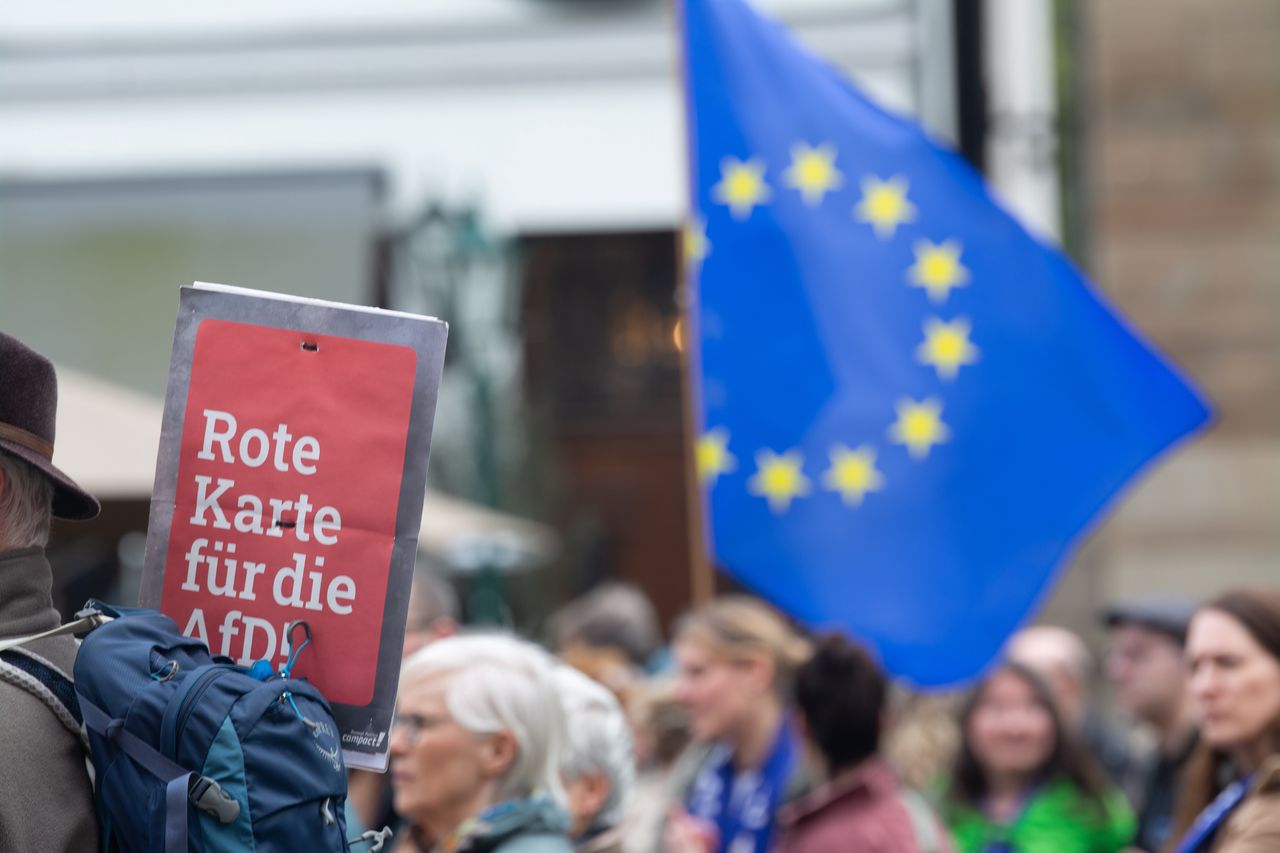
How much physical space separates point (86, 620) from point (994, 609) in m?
3.82

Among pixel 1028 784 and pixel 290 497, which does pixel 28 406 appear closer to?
pixel 290 497

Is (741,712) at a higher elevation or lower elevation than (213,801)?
lower

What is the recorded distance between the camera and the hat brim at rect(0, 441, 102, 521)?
2418mm

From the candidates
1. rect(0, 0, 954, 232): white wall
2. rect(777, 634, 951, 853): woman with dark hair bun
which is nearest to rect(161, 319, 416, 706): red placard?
rect(777, 634, 951, 853): woman with dark hair bun

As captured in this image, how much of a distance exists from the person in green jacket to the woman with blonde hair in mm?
877

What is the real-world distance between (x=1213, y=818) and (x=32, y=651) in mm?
2526

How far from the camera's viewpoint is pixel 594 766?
158 inches

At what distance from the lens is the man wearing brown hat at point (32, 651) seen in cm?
228

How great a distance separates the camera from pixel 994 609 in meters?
5.79

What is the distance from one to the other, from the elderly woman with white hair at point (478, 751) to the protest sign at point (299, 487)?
0.96 m

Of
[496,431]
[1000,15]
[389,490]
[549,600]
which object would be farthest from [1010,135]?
[389,490]

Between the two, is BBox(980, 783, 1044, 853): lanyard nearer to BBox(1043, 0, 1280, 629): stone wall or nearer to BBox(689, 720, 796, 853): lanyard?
BBox(689, 720, 796, 853): lanyard

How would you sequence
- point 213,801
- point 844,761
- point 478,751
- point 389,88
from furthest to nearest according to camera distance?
1. point 389,88
2. point 844,761
3. point 478,751
4. point 213,801

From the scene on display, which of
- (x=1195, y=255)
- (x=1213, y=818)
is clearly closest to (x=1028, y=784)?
(x=1213, y=818)
